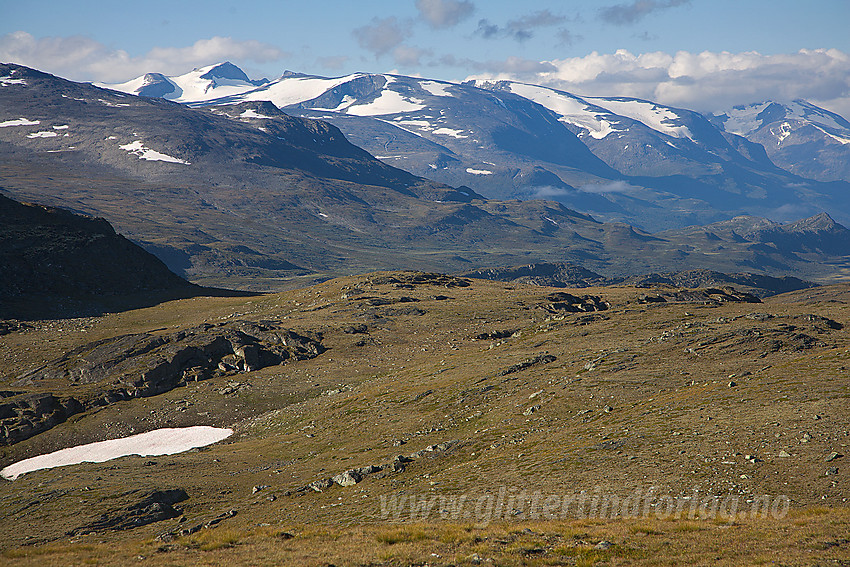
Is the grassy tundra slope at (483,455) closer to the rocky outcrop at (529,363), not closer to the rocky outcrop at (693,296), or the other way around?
the rocky outcrop at (529,363)

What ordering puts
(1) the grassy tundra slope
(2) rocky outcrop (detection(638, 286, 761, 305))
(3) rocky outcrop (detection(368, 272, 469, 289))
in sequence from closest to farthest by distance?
(1) the grassy tundra slope → (2) rocky outcrop (detection(638, 286, 761, 305)) → (3) rocky outcrop (detection(368, 272, 469, 289))

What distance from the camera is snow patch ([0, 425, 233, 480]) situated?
6712 centimetres

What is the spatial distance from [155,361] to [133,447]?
2255 cm

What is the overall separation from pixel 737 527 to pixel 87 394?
78.1m

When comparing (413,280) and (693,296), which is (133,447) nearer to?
(413,280)

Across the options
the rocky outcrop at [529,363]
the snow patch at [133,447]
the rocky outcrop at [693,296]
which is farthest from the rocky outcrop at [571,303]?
the snow patch at [133,447]

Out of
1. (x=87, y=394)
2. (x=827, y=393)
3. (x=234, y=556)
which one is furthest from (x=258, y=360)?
(x=827, y=393)

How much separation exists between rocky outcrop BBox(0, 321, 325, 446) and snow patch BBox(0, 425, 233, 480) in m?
8.09

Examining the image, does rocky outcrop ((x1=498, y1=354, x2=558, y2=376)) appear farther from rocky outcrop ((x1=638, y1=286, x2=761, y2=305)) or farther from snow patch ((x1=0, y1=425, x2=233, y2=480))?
rocky outcrop ((x1=638, y1=286, x2=761, y2=305))

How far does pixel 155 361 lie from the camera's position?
91.4 m

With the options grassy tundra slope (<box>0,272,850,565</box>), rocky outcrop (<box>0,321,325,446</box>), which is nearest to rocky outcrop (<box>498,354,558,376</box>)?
grassy tundra slope (<box>0,272,850,565</box>)

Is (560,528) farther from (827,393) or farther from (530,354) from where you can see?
(530,354)

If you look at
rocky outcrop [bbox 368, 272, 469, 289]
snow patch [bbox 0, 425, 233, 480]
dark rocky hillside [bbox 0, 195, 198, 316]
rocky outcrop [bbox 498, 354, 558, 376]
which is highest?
dark rocky hillside [bbox 0, 195, 198, 316]

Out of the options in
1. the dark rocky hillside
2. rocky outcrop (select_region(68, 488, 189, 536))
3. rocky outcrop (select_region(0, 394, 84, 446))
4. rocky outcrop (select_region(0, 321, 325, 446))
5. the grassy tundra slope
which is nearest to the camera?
the grassy tundra slope
